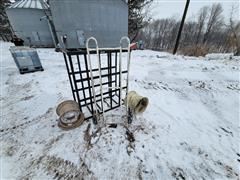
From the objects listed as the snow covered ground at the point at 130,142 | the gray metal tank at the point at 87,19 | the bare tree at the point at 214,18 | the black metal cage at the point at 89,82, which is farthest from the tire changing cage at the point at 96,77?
the bare tree at the point at 214,18

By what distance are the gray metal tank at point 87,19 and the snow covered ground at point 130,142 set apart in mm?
6776

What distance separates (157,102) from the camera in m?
2.96

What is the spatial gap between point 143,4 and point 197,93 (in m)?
12.4

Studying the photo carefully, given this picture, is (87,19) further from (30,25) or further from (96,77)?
(96,77)

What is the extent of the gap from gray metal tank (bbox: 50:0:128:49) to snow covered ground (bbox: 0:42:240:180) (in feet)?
22.2

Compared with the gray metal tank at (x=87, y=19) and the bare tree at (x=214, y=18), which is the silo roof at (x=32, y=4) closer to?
the gray metal tank at (x=87, y=19)

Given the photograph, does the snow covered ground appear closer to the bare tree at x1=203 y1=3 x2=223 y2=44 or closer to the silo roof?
the silo roof

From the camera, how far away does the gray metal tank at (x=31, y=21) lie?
11.0 m

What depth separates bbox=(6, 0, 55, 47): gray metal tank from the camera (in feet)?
35.9

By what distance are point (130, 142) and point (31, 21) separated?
599 inches

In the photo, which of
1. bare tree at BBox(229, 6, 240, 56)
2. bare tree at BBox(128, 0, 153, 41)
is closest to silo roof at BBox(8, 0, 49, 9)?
bare tree at BBox(128, 0, 153, 41)

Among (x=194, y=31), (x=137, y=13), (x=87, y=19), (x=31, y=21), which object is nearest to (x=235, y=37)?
(x=137, y=13)

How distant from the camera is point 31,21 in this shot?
11180 mm

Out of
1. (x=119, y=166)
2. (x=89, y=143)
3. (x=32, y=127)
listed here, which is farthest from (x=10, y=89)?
(x=119, y=166)
